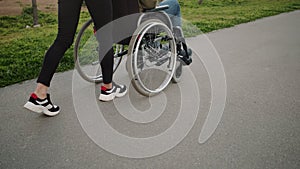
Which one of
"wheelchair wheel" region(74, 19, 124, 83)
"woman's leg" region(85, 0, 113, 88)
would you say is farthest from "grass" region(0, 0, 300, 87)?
"woman's leg" region(85, 0, 113, 88)

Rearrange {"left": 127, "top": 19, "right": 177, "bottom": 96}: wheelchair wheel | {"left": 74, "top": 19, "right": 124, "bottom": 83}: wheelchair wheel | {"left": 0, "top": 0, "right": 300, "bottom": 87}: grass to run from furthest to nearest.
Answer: {"left": 0, "top": 0, "right": 300, "bottom": 87}: grass → {"left": 74, "top": 19, "right": 124, "bottom": 83}: wheelchair wheel → {"left": 127, "top": 19, "right": 177, "bottom": 96}: wheelchair wheel

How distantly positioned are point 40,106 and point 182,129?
1.11 metres

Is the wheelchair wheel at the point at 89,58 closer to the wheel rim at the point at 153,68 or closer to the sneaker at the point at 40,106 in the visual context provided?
the wheel rim at the point at 153,68

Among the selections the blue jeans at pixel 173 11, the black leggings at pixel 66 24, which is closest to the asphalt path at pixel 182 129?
the black leggings at pixel 66 24

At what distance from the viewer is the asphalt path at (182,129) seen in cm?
181

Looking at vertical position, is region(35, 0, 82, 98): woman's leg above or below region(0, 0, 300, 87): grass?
above

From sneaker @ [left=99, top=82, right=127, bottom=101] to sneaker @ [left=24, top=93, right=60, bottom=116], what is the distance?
1.44 ft

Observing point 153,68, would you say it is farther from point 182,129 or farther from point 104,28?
point 182,129

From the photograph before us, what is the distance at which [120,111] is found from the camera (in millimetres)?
2436

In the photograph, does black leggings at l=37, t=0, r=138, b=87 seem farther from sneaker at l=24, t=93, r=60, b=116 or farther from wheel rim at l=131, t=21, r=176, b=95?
wheel rim at l=131, t=21, r=176, b=95

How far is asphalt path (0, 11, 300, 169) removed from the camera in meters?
1.81

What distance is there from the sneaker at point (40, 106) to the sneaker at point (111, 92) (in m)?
0.44

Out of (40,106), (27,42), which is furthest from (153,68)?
(27,42)

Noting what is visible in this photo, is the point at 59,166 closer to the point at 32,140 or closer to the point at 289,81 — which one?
the point at 32,140
